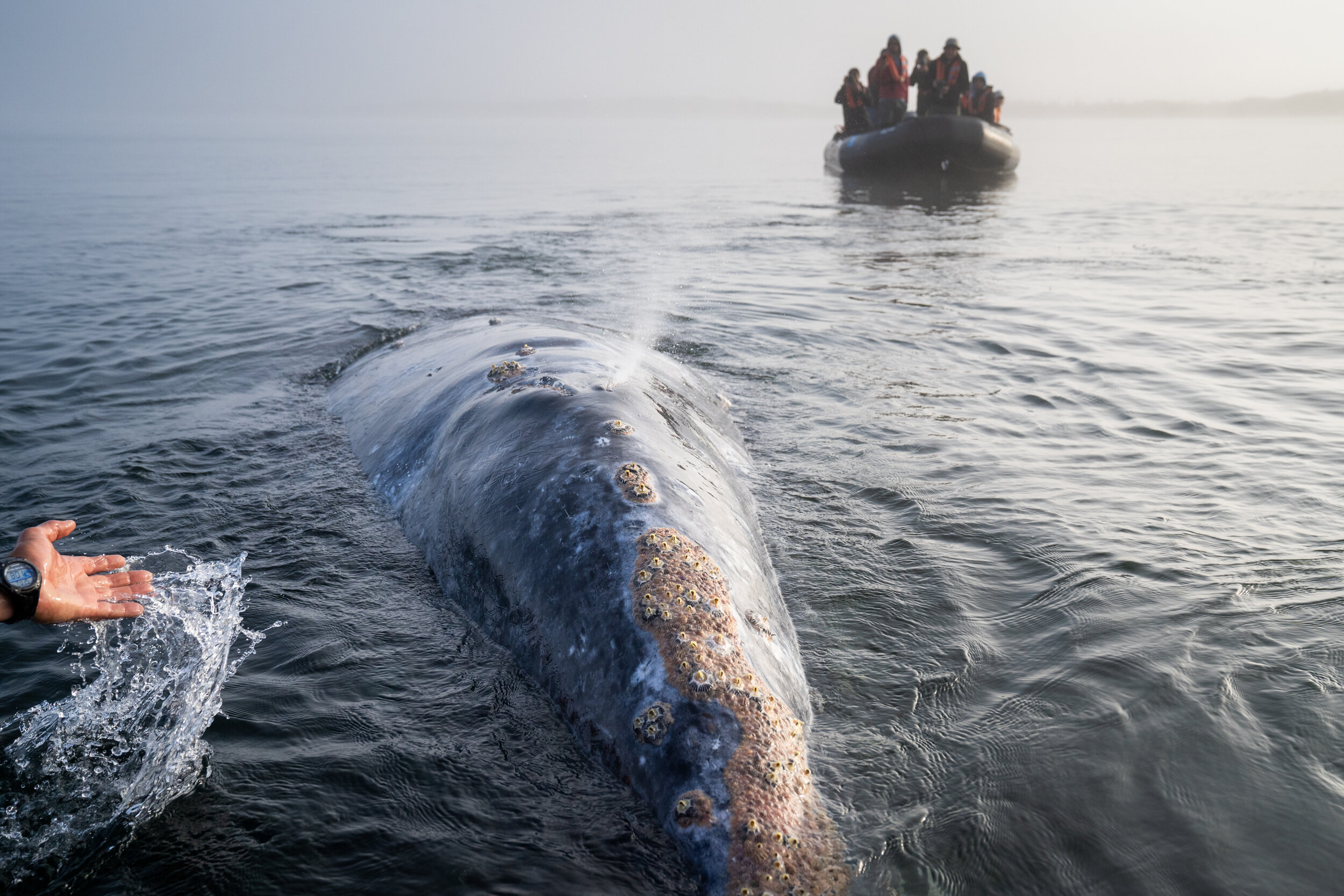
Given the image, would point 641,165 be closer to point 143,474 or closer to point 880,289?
point 880,289

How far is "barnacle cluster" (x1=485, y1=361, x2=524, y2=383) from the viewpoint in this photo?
5.75 m

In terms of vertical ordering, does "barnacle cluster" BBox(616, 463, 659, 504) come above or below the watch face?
below

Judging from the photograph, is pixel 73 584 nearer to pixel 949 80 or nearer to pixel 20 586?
pixel 20 586

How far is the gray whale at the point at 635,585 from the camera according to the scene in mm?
3068

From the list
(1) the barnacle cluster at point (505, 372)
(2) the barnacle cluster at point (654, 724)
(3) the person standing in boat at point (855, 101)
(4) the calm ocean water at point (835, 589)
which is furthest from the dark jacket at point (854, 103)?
(2) the barnacle cluster at point (654, 724)

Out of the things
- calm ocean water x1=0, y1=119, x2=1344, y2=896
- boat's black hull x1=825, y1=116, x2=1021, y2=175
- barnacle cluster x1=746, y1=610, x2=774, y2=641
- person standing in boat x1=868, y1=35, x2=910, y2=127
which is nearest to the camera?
calm ocean water x1=0, y1=119, x2=1344, y2=896

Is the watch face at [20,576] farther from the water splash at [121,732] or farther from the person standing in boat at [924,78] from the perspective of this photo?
the person standing in boat at [924,78]

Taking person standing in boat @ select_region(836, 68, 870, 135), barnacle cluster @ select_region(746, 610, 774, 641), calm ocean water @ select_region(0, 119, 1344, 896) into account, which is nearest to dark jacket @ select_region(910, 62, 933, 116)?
person standing in boat @ select_region(836, 68, 870, 135)

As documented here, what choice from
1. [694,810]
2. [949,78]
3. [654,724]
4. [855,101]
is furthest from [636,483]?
[855,101]

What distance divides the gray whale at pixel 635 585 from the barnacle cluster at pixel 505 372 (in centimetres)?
4

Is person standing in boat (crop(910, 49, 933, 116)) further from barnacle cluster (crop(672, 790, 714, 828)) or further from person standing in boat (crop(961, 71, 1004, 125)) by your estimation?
barnacle cluster (crop(672, 790, 714, 828))

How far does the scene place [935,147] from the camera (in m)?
28.5

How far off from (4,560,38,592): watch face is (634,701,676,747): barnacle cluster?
2.07 metres

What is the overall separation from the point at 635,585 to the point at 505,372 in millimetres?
2632
